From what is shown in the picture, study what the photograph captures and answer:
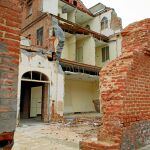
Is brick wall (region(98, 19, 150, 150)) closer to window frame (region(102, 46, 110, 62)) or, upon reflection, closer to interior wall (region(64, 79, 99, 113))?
interior wall (region(64, 79, 99, 113))

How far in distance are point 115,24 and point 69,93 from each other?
8.58 meters

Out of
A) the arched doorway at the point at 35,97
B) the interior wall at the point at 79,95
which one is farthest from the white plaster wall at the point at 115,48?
the arched doorway at the point at 35,97

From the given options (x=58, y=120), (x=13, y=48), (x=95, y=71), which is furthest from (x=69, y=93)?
(x=13, y=48)

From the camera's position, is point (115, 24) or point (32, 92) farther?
point (115, 24)

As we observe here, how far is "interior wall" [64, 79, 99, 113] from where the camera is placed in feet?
65.5

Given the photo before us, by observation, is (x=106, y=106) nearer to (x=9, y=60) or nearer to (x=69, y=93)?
(x=9, y=60)

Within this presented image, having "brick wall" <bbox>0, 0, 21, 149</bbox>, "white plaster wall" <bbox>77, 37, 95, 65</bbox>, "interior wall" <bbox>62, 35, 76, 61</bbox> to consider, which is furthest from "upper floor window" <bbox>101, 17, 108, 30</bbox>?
"brick wall" <bbox>0, 0, 21, 149</bbox>

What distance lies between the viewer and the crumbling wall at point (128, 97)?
4911mm

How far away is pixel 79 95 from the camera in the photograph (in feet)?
68.7

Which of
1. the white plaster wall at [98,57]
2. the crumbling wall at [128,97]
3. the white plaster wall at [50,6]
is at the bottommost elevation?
the crumbling wall at [128,97]

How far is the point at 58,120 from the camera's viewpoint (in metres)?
14.1

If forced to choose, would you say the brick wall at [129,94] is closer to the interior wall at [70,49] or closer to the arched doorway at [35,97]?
the arched doorway at [35,97]

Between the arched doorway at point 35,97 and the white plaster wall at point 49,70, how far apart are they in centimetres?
30

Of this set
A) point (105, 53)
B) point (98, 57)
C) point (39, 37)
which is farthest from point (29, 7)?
point (105, 53)
